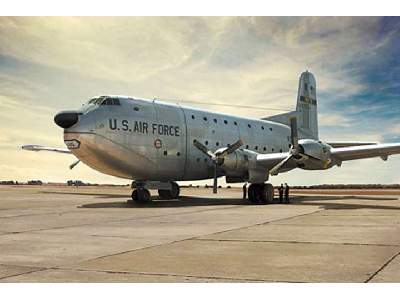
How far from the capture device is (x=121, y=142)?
76.6ft

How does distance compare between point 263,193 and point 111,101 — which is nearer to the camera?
point 111,101

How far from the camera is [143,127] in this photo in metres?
24.5

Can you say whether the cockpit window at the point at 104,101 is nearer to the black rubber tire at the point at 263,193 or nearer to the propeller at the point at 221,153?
the propeller at the point at 221,153

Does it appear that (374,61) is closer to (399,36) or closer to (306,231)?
(399,36)

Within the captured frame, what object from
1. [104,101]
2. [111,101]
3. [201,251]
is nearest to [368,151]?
[111,101]

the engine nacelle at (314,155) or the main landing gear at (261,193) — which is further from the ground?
the engine nacelle at (314,155)

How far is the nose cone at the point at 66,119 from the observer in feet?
72.2

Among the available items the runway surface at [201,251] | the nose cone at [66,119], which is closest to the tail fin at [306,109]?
the nose cone at [66,119]

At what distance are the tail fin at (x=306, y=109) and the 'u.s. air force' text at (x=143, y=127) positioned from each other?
14.9m

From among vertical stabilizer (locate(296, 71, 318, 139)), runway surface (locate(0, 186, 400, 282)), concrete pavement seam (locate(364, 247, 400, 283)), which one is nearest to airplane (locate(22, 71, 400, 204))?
runway surface (locate(0, 186, 400, 282))

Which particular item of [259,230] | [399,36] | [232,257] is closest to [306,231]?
[259,230]

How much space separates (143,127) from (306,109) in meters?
19.5

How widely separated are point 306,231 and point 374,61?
6.54 metres

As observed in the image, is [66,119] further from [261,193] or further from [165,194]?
[261,193]
